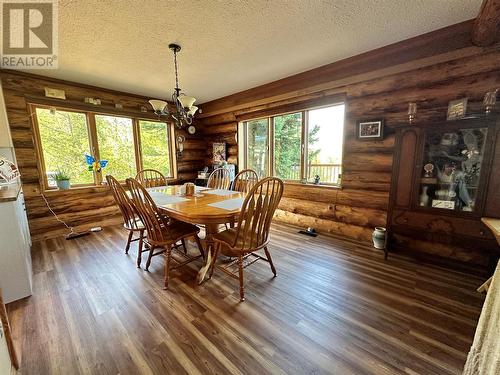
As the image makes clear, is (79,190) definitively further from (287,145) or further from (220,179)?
(287,145)

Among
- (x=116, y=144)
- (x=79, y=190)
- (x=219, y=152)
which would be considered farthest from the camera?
(x=219, y=152)

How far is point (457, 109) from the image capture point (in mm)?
2037

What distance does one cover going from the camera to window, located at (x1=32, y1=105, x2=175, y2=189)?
310cm

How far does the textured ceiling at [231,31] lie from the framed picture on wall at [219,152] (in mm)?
1815

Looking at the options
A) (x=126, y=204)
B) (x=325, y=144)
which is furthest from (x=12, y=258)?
(x=325, y=144)

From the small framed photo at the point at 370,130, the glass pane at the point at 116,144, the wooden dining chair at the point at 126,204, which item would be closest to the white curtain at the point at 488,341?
the small framed photo at the point at 370,130

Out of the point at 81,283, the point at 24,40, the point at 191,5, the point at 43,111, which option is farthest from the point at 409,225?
the point at 43,111

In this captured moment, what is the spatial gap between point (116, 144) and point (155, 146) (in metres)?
0.73

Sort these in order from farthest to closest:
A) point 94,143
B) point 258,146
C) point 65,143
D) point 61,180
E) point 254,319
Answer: point 258,146 < point 94,143 < point 65,143 < point 61,180 < point 254,319

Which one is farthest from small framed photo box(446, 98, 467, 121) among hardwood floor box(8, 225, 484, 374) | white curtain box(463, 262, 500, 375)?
white curtain box(463, 262, 500, 375)

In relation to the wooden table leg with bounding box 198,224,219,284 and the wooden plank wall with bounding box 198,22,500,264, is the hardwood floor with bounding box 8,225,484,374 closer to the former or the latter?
the wooden table leg with bounding box 198,224,219,284

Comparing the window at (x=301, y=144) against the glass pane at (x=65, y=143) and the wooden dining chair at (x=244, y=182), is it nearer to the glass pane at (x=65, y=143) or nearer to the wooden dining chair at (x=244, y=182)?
the wooden dining chair at (x=244, y=182)

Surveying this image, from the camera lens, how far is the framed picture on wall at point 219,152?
461 cm

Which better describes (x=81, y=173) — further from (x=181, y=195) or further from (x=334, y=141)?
(x=334, y=141)
